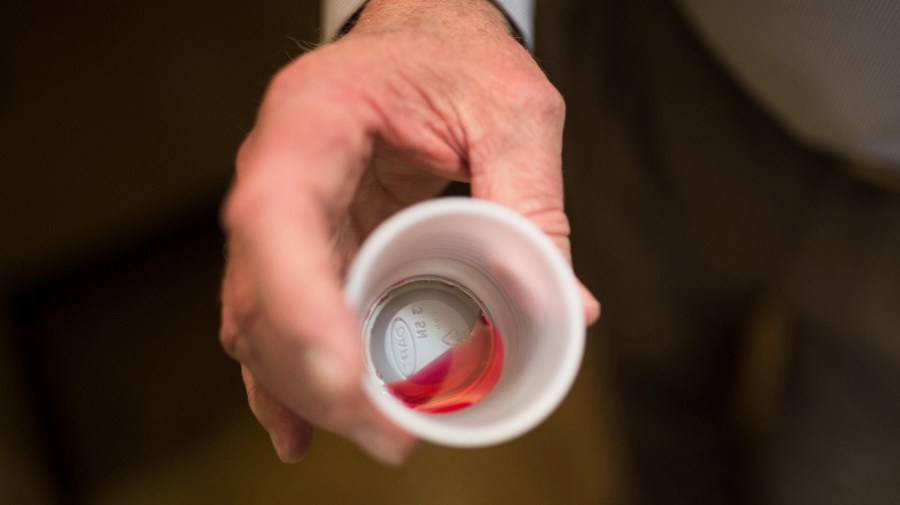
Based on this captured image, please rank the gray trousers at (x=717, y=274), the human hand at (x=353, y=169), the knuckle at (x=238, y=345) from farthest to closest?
1. the gray trousers at (x=717, y=274)
2. the knuckle at (x=238, y=345)
3. the human hand at (x=353, y=169)

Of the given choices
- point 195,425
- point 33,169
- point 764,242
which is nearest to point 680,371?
point 764,242

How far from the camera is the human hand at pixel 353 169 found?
0.44 meters

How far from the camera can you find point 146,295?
1151 millimetres

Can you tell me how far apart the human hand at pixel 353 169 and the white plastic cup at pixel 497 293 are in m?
0.03

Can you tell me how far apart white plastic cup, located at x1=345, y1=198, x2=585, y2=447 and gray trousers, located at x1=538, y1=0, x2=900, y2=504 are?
24.9 inches

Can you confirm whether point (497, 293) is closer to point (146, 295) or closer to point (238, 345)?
point (238, 345)

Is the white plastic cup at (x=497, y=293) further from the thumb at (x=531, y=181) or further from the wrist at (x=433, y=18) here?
the wrist at (x=433, y=18)

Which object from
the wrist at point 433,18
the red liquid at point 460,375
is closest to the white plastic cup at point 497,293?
the red liquid at point 460,375

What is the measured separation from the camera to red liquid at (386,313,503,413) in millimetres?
586

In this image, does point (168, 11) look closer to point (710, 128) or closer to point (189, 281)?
point (189, 281)

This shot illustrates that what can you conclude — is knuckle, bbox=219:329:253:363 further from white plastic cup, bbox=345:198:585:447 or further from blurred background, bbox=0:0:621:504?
blurred background, bbox=0:0:621:504

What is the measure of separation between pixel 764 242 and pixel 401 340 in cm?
76

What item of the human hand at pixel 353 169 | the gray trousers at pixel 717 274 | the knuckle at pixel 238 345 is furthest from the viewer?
the gray trousers at pixel 717 274

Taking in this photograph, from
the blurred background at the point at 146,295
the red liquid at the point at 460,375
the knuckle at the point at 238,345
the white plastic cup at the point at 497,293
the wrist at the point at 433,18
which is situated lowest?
the blurred background at the point at 146,295
